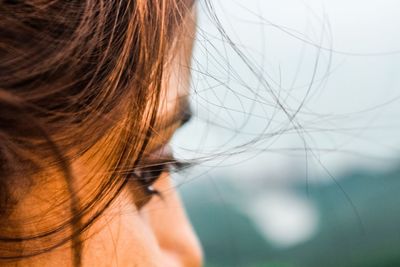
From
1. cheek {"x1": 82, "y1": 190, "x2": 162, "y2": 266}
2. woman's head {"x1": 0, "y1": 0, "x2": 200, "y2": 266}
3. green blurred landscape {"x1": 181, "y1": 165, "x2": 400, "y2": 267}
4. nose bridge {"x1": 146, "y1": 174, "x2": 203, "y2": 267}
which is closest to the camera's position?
woman's head {"x1": 0, "y1": 0, "x2": 200, "y2": 266}

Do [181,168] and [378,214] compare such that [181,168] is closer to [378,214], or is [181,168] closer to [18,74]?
[18,74]

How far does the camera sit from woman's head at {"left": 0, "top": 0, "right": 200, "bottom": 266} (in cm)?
54

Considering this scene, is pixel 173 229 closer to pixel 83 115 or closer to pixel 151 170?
pixel 151 170

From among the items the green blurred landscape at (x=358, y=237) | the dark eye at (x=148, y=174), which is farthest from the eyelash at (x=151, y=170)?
the green blurred landscape at (x=358, y=237)

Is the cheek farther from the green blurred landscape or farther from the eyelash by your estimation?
the green blurred landscape

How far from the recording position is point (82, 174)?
0.61 metres

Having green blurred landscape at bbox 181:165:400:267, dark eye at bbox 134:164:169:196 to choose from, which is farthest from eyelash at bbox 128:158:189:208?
green blurred landscape at bbox 181:165:400:267

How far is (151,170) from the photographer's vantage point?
707 mm

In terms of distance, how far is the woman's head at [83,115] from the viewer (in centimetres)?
54

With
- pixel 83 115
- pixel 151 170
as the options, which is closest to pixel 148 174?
pixel 151 170

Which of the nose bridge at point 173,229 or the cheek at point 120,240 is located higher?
the cheek at point 120,240

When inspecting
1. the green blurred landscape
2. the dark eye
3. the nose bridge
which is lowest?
the green blurred landscape

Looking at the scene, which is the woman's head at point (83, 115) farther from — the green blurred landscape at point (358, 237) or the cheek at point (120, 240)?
the green blurred landscape at point (358, 237)

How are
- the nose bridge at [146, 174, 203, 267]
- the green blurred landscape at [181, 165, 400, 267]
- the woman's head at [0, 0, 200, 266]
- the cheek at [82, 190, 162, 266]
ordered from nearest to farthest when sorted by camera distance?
1. the woman's head at [0, 0, 200, 266]
2. the cheek at [82, 190, 162, 266]
3. the nose bridge at [146, 174, 203, 267]
4. the green blurred landscape at [181, 165, 400, 267]
